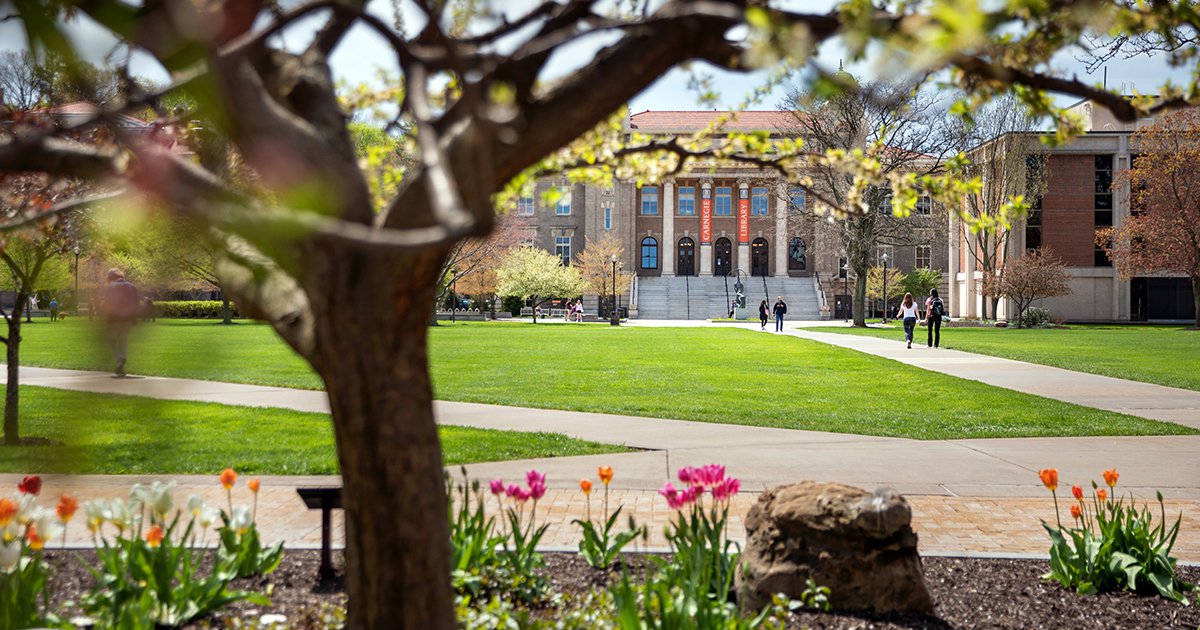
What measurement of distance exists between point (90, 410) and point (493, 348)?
26.3 m

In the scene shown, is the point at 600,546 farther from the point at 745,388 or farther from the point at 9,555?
the point at 745,388

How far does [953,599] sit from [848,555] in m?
0.64

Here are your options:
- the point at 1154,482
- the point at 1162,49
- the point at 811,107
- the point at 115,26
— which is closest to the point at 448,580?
the point at 115,26

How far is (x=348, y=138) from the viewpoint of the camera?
2.70m

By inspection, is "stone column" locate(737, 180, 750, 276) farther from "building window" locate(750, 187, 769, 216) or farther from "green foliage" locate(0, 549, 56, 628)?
"green foliage" locate(0, 549, 56, 628)

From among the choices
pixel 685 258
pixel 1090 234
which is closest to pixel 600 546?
pixel 1090 234

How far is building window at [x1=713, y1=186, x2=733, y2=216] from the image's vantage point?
83625mm

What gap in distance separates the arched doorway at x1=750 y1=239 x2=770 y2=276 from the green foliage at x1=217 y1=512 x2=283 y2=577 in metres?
79.2

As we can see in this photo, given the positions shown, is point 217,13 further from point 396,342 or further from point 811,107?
point 811,107

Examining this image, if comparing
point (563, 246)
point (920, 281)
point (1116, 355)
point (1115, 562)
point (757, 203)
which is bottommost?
point (1116, 355)

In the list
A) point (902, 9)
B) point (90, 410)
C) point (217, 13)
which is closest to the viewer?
point (90, 410)

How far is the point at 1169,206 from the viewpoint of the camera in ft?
166

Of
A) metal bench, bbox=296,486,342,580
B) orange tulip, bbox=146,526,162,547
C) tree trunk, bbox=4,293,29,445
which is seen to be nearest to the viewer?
orange tulip, bbox=146,526,162,547

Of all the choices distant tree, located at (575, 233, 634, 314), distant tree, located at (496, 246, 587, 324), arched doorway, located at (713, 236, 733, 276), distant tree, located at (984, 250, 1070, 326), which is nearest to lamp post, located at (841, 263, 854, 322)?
arched doorway, located at (713, 236, 733, 276)
